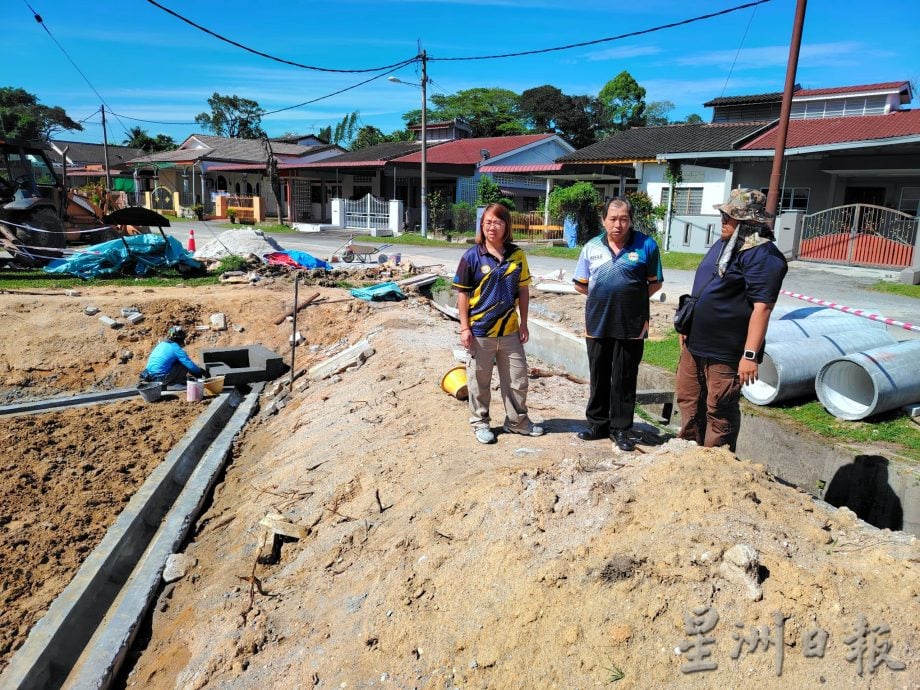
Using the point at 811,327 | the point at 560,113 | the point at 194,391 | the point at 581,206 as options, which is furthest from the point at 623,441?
the point at 560,113

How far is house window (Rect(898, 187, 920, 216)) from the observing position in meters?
18.6

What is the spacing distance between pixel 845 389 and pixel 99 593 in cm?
627

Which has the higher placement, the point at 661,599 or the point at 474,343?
the point at 474,343

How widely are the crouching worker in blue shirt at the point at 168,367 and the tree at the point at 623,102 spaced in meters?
45.6

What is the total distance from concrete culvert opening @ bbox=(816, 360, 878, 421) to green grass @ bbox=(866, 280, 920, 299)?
306 inches

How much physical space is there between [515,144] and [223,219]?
17.4 m

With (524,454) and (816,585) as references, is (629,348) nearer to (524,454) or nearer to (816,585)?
(524,454)

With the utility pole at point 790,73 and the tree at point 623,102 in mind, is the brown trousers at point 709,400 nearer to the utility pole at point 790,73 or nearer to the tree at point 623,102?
the utility pole at point 790,73

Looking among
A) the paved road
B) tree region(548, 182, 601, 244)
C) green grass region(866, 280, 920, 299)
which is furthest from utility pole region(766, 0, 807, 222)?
tree region(548, 182, 601, 244)

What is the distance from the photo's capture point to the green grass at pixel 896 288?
40.2 ft

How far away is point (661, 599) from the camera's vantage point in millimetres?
2562

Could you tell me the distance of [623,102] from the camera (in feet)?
157

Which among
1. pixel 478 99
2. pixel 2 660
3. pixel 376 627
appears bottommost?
pixel 2 660

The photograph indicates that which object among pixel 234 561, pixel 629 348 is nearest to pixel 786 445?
pixel 629 348
